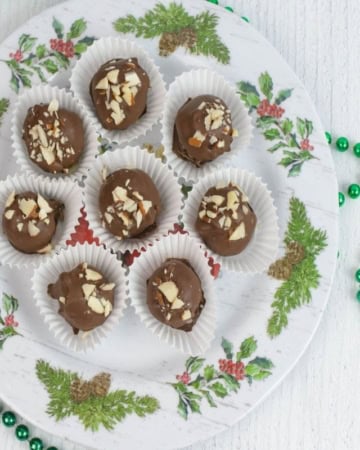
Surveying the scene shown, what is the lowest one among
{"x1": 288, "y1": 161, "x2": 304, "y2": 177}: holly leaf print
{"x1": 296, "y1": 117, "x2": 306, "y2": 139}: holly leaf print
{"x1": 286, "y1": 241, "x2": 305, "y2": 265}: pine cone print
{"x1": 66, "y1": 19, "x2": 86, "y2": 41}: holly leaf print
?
{"x1": 286, "y1": 241, "x2": 305, "y2": 265}: pine cone print

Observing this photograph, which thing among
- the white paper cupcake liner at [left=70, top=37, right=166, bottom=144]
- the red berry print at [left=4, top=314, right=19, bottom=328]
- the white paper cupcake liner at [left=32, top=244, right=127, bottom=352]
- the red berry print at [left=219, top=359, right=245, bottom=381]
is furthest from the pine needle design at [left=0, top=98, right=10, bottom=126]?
the red berry print at [left=219, top=359, right=245, bottom=381]

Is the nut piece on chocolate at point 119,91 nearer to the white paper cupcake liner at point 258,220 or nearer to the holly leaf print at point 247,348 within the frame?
the white paper cupcake liner at point 258,220

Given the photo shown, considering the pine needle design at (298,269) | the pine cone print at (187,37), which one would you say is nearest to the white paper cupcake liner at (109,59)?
the pine cone print at (187,37)

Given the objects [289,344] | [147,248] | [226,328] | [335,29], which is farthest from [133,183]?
[335,29]

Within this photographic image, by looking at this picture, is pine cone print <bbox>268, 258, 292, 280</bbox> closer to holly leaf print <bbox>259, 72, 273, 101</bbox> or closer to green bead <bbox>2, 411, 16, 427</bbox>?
holly leaf print <bbox>259, 72, 273, 101</bbox>

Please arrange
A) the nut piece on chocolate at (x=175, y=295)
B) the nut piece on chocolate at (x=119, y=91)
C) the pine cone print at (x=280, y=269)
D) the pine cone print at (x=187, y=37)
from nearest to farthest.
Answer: the nut piece on chocolate at (x=175, y=295) < the nut piece on chocolate at (x=119, y=91) < the pine cone print at (x=280, y=269) < the pine cone print at (x=187, y=37)

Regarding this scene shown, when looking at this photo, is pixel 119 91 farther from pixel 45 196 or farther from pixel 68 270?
pixel 68 270
